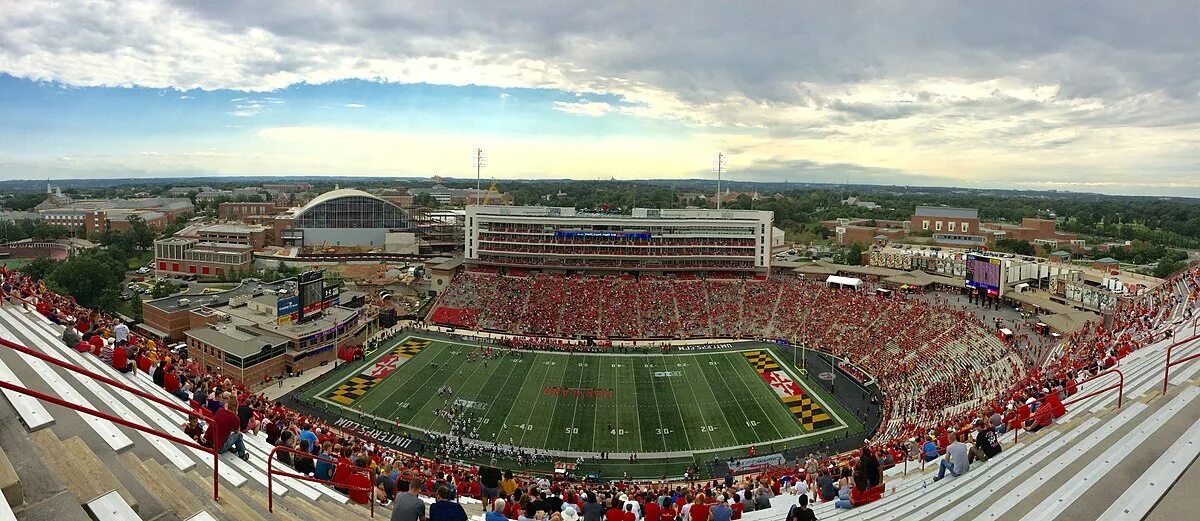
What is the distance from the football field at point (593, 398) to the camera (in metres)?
24.8

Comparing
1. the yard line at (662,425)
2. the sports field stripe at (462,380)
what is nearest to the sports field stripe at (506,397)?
the sports field stripe at (462,380)

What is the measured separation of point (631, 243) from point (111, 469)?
143 feet

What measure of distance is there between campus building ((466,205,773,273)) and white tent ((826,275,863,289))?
5.89 m

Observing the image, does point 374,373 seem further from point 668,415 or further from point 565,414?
point 668,415

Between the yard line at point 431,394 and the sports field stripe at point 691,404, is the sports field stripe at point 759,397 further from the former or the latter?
the yard line at point 431,394

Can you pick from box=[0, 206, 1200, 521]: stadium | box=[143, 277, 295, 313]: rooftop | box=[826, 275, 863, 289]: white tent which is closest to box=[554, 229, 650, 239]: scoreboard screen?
box=[0, 206, 1200, 521]: stadium

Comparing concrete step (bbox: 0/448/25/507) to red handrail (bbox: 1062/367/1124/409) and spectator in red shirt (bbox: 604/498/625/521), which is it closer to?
spectator in red shirt (bbox: 604/498/625/521)

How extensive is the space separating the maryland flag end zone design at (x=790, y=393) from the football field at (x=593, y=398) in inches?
2.1

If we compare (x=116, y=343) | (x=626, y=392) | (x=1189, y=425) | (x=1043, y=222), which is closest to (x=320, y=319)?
(x=626, y=392)

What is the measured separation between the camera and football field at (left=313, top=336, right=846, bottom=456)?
2477cm

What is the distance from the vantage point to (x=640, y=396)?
2928cm

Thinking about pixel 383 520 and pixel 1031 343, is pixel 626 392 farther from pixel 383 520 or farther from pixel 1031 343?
pixel 383 520

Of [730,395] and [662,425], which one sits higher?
[730,395]

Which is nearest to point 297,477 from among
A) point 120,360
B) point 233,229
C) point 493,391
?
point 120,360
